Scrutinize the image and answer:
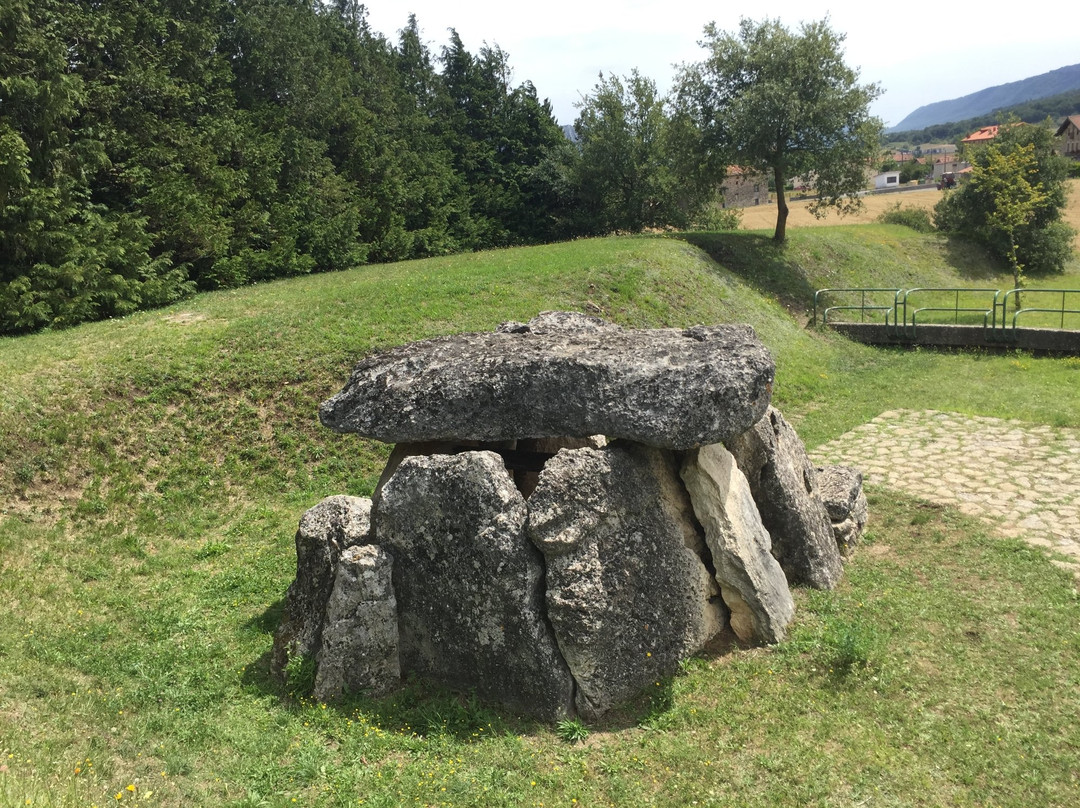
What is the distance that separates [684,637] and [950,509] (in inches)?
233

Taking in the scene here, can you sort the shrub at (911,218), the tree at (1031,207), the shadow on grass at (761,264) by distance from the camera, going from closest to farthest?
the shadow on grass at (761,264), the tree at (1031,207), the shrub at (911,218)

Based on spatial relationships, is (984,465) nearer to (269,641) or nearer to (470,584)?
(470,584)

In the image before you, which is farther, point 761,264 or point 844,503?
point 761,264

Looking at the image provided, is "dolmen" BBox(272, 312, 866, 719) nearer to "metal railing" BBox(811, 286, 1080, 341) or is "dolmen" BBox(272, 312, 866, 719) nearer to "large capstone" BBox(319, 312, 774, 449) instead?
"large capstone" BBox(319, 312, 774, 449)

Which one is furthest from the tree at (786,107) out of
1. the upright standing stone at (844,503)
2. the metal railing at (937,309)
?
the upright standing stone at (844,503)

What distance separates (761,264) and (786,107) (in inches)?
236

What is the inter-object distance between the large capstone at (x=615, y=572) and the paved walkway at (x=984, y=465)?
5399 millimetres

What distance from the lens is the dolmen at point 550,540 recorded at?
22.9ft

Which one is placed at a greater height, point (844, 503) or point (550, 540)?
point (550, 540)

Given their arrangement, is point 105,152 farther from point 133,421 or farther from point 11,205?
point 133,421

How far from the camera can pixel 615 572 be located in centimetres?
715

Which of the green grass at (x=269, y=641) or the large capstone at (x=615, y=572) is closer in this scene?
the green grass at (x=269, y=641)

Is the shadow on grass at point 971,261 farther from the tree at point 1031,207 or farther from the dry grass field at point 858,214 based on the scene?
the dry grass field at point 858,214

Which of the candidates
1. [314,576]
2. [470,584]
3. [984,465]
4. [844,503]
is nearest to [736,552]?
[470,584]
